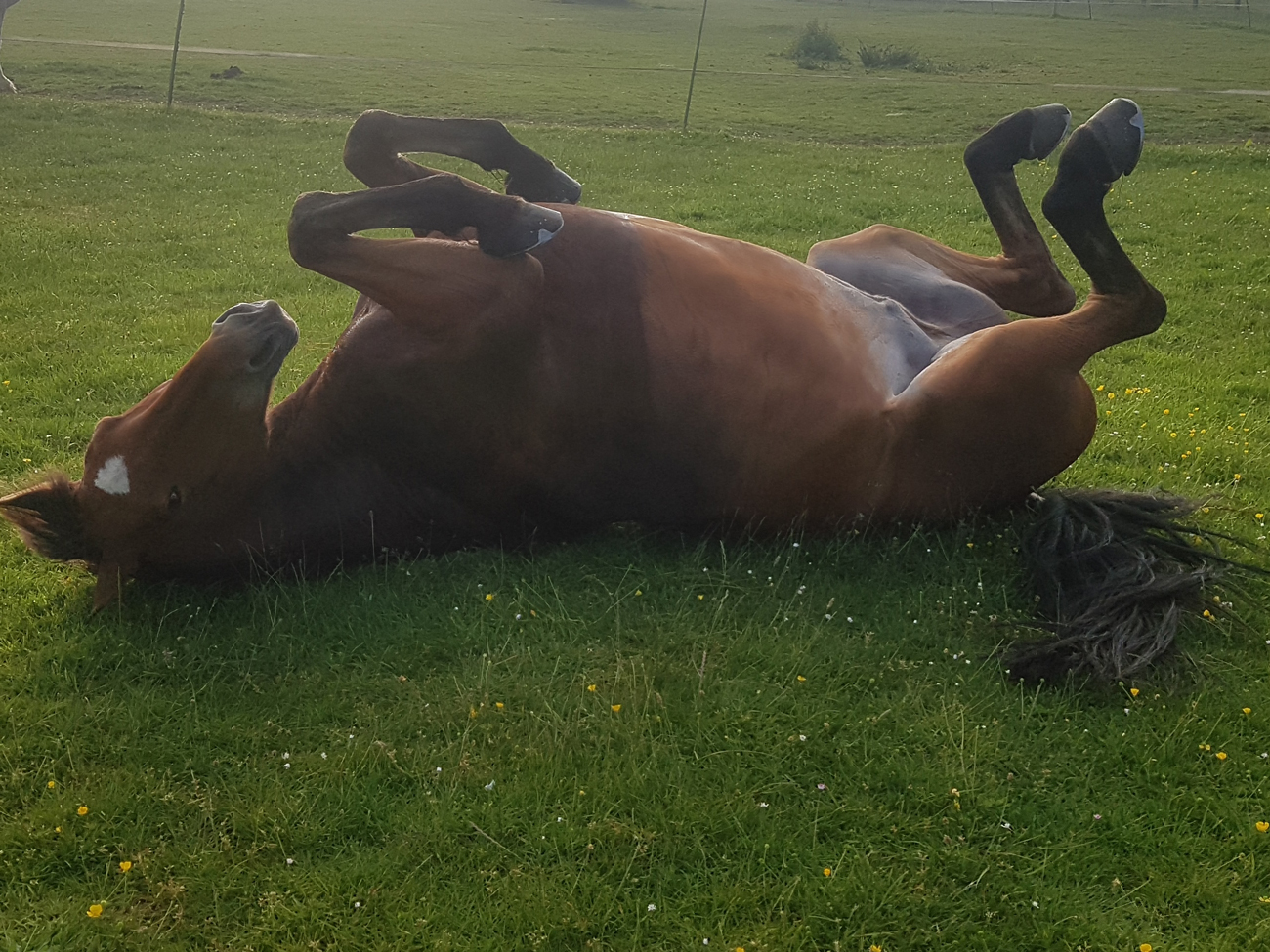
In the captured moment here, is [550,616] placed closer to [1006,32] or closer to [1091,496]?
[1091,496]

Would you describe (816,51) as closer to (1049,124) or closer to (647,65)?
(647,65)

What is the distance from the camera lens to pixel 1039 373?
377cm

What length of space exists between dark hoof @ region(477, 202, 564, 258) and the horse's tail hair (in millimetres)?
2057

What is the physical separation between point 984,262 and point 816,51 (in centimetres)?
2997

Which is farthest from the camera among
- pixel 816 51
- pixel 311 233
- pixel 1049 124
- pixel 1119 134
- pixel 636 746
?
pixel 816 51

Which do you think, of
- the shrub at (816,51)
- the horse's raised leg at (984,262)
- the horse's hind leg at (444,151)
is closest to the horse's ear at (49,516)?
the horse's hind leg at (444,151)

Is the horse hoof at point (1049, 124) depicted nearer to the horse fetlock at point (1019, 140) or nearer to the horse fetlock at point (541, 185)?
the horse fetlock at point (1019, 140)

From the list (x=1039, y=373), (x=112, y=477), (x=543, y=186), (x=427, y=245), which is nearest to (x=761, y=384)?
(x=1039, y=373)

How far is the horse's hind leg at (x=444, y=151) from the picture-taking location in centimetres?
431

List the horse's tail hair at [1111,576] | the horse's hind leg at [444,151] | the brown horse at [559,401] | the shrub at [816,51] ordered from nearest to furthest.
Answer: the horse's tail hair at [1111,576] < the brown horse at [559,401] < the horse's hind leg at [444,151] < the shrub at [816,51]

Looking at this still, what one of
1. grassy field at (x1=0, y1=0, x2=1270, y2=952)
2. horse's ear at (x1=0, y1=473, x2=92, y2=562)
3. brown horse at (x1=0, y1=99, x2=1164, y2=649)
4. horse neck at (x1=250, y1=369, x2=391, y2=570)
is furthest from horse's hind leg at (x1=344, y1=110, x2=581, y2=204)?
horse's ear at (x1=0, y1=473, x2=92, y2=562)

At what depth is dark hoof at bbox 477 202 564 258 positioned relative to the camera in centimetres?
362

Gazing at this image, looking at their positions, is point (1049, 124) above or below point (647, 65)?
below

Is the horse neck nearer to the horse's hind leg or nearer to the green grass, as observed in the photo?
the horse's hind leg
